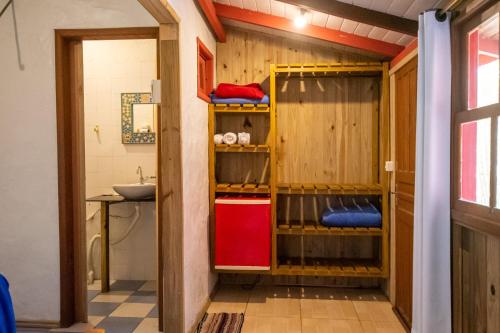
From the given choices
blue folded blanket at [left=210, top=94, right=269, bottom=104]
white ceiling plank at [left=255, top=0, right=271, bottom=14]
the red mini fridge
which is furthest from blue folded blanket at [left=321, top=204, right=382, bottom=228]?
white ceiling plank at [left=255, top=0, right=271, bottom=14]

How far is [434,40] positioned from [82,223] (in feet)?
8.79

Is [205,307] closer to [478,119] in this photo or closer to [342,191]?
[342,191]

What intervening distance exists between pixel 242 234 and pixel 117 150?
1.55m

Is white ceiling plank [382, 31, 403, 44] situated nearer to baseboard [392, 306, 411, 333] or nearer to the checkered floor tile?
baseboard [392, 306, 411, 333]

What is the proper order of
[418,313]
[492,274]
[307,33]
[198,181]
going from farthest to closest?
1. [307,33]
2. [198,181]
3. [418,313]
4. [492,274]

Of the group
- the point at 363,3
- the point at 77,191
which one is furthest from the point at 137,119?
the point at 363,3

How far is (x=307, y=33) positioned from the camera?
3.29 metres

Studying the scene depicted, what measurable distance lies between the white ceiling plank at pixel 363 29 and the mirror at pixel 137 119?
205cm

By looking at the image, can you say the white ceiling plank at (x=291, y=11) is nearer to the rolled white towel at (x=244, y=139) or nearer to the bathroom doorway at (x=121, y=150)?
the rolled white towel at (x=244, y=139)

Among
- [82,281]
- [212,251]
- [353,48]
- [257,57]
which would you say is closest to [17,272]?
[82,281]

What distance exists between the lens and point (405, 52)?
292 cm

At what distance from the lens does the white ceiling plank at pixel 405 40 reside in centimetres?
286

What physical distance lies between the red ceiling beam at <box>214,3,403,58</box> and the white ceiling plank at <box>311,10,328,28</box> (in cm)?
6

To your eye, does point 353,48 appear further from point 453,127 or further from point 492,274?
point 492,274
